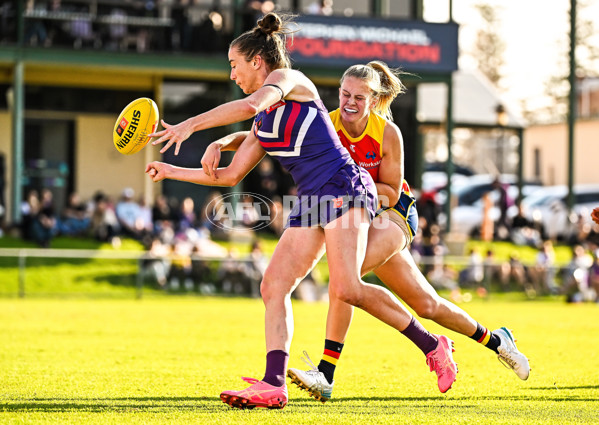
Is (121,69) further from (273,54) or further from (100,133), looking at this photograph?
(273,54)

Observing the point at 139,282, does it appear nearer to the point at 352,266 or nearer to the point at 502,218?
the point at 502,218

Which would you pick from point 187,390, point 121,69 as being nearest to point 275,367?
point 187,390

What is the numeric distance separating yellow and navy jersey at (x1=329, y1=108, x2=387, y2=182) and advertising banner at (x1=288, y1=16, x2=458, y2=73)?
55.0ft

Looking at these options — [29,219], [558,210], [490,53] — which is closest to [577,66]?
[490,53]

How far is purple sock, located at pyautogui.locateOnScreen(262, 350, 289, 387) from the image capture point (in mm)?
5863

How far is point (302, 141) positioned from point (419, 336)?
1524mm

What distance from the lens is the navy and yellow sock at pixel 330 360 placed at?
6.44 meters

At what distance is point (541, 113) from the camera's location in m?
77.3

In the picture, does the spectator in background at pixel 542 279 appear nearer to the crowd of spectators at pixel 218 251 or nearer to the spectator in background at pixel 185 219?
the crowd of spectators at pixel 218 251

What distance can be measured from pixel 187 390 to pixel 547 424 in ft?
8.06

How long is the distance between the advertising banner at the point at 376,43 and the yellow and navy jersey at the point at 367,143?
55.0 feet

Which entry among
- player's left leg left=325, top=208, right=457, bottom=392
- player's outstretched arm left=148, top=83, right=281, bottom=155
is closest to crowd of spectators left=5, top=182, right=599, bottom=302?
player's left leg left=325, top=208, right=457, bottom=392

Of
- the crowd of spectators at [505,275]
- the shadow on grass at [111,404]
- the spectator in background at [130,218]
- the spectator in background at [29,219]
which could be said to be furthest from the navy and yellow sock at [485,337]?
the spectator in background at [130,218]

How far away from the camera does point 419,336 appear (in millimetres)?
6551
